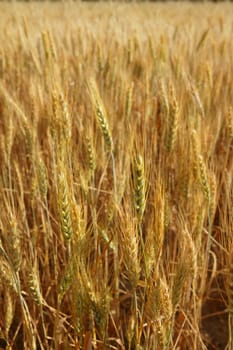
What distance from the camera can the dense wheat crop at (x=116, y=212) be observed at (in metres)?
0.81

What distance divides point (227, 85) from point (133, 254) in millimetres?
1125

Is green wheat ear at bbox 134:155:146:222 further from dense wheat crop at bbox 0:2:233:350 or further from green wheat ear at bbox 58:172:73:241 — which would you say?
green wheat ear at bbox 58:172:73:241

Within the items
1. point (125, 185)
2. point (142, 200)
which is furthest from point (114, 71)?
point (142, 200)


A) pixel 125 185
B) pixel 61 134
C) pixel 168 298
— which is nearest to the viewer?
pixel 168 298

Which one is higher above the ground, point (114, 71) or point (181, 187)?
point (114, 71)

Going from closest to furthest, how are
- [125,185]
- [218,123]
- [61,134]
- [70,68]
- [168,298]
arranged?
[168,298]
[61,134]
[125,185]
[218,123]
[70,68]

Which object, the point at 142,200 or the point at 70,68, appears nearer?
Result: the point at 142,200

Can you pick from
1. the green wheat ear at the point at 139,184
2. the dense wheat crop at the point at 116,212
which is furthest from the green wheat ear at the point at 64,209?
the green wheat ear at the point at 139,184

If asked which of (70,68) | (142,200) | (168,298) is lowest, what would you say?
(168,298)

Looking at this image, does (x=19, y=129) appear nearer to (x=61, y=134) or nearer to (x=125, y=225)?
(x=61, y=134)

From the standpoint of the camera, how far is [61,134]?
1036mm

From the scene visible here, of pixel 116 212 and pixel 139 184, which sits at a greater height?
pixel 139 184

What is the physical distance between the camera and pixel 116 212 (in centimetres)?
96

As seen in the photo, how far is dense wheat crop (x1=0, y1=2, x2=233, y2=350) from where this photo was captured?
2.64 feet
